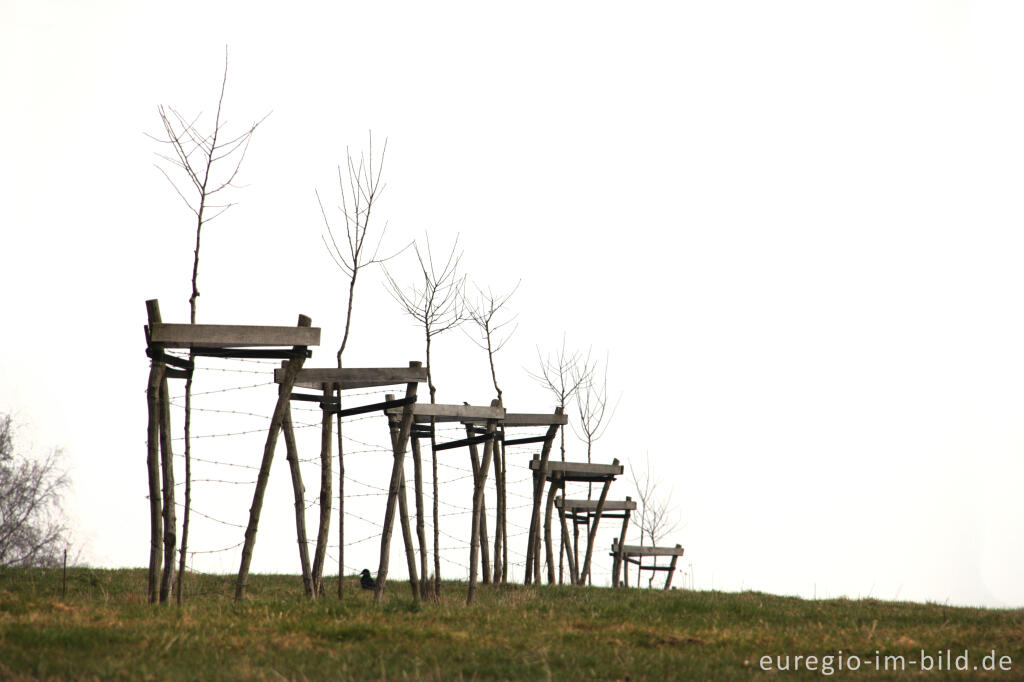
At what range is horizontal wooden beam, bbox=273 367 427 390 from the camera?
12.8 m

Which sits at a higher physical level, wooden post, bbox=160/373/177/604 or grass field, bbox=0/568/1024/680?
wooden post, bbox=160/373/177/604

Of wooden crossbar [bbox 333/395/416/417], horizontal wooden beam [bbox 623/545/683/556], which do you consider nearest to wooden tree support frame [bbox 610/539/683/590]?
horizontal wooden beam [bbox 623/545/683/556]

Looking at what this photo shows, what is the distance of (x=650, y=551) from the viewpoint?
945 inches

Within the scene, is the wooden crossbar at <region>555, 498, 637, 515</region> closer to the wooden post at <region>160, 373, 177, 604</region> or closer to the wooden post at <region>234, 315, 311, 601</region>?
the wooden post at <region>234, 315, 311, 601</region>

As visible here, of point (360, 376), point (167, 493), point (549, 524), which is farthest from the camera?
point (549, 524)

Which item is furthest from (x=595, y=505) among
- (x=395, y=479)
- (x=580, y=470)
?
(x=395, y=479)

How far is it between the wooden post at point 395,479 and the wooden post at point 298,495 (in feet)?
3.24

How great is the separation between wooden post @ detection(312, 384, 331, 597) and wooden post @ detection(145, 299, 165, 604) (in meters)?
2.35

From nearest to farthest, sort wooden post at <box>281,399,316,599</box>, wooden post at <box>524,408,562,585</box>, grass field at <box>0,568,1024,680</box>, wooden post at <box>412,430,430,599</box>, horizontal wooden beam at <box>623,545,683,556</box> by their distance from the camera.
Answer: grass field at <box>0,568,1024,680</box>
wooden post at <box>281,399,316,599</box>
wooden post at <box>412,430,430,599</box>
wooden post at <box>524,408,562,585</box>
horizontal wooden beam at <box>623,545,683,556</box>

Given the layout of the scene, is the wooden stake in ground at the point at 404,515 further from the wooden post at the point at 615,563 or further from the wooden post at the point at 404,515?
the wooden post at the point at 615,563

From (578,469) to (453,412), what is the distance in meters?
5.91

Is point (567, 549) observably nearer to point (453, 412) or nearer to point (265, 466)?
point (453, 412)

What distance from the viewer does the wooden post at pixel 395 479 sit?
42.3 ft

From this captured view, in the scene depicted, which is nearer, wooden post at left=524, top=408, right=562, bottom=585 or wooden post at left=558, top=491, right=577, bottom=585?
wooden post at left=524, top=408, right=562, bottom=585
